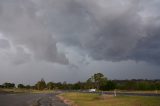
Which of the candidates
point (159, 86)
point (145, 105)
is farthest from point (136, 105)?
point (159, 86)

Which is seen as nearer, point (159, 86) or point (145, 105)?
point (145, 105)

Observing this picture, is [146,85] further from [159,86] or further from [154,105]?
[154,105]

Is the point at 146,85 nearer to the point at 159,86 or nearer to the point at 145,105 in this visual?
the point at 159,86

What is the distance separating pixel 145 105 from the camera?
157ft

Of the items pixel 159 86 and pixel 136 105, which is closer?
pixel 136 105

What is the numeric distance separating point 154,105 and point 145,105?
4.46 ft

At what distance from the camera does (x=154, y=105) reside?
4706 centimetres

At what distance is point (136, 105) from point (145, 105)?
2.17 meters

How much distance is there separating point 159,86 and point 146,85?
12.3 metres

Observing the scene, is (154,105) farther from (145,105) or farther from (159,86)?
(159,86)

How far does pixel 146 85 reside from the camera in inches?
7859

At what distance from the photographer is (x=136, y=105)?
163 feet

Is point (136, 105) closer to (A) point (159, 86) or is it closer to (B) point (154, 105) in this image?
(B) point (154, 105)

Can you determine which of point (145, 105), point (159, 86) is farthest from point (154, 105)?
point (159, 86)
